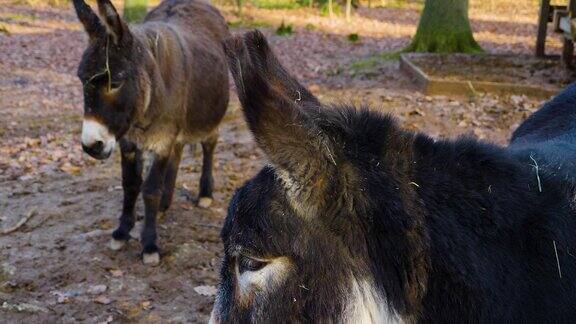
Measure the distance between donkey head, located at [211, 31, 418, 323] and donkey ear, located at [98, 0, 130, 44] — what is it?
115 inches

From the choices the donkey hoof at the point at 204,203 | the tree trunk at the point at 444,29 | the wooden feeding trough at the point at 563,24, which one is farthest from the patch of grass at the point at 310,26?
the donkey hoof at the point at 204,203

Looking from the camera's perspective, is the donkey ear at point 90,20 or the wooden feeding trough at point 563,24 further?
the wooden feeding trough at point 563,24

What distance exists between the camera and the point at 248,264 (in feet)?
6.12

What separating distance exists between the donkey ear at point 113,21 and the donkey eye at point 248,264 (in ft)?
10.1

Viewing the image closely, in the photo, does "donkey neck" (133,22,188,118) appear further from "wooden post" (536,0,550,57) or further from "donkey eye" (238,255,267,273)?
"wooden post" (536,0,550,57)

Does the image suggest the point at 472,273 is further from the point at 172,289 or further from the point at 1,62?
the point at 1,62

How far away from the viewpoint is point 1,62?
1348 centimetres

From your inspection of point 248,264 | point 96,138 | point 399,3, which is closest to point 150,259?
point 96,138

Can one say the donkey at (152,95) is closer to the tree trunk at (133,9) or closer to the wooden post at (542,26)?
the wooden post at (542,26)

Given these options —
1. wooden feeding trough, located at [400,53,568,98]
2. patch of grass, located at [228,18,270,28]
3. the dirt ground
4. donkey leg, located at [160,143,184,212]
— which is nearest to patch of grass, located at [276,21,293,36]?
patch of grass, located at [228,18,270,28]

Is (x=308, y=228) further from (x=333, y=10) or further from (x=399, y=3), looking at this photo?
(x=399, y=3)

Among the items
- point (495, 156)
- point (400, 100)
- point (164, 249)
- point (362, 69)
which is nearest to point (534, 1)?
point (362, 69)

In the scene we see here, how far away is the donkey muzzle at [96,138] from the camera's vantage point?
446cm

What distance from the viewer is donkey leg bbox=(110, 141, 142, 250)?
512 cm
